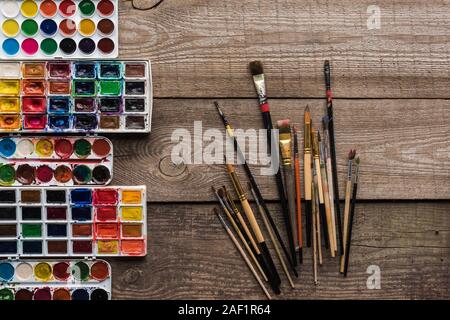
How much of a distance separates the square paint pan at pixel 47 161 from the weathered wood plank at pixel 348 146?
7 cm

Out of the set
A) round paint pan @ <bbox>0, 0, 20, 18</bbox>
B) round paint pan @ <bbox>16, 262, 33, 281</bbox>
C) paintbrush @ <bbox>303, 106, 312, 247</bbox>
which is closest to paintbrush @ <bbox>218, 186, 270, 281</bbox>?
paintbrush @ <bbox>303, 106, 312, 247</bbox>

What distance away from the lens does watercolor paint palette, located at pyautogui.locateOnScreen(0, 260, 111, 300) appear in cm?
145

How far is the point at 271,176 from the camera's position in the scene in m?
1.48

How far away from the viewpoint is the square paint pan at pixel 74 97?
1438 millimetres

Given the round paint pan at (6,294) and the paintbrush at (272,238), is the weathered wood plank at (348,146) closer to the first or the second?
the paintbrush at (272,238)

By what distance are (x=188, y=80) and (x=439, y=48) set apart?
1.77ft

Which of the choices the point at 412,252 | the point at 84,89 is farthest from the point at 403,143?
the point at 84,89

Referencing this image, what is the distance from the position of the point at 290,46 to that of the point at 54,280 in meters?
0.69

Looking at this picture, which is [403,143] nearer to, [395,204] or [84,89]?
[395,204]

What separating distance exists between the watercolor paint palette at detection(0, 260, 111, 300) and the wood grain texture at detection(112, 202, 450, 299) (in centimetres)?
4

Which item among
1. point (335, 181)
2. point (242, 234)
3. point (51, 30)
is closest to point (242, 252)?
point (242, 234)

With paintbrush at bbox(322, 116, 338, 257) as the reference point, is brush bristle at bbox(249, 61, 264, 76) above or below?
above

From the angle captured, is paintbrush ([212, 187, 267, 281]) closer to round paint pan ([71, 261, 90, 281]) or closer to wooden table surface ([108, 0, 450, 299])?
wooden table surface ([108, 0, 450, 299])

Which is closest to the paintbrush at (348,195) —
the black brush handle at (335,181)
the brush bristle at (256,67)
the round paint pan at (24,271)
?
the black brush handle at (335,181)
